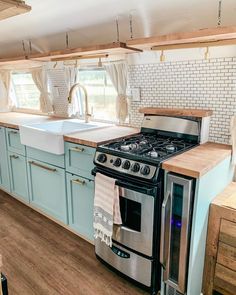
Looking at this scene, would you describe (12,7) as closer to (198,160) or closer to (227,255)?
(198,160)

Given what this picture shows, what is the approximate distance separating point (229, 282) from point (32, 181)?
2.16 meters

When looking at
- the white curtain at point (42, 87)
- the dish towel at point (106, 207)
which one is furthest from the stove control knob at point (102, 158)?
the white curtain at point (42, 87)

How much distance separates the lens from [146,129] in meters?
2.47

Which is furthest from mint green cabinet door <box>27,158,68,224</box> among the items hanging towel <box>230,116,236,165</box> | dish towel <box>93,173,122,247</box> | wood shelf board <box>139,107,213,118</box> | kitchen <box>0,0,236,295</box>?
hanging towel <box>230,116,236,165</box>

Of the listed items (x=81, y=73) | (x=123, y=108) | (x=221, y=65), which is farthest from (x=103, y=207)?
(x=81, y=73)

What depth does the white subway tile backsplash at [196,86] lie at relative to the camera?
2.06m

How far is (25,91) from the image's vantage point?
172 inches

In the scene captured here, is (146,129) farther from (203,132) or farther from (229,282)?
(229,282)

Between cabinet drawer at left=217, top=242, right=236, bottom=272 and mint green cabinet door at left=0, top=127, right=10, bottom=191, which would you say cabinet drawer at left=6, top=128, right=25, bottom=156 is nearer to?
mint green cabinet door at left=0, top=127, right=10, bottom=191

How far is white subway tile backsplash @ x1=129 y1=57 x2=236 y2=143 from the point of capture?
2.06 metres

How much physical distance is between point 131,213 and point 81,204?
67 cm

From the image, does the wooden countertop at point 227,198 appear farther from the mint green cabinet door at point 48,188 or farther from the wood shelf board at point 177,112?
the mint green cabinet door at point 48,188

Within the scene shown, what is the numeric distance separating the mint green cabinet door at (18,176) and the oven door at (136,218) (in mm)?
1569

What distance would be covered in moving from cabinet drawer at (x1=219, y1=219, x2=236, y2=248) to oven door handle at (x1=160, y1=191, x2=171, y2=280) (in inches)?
14.4
